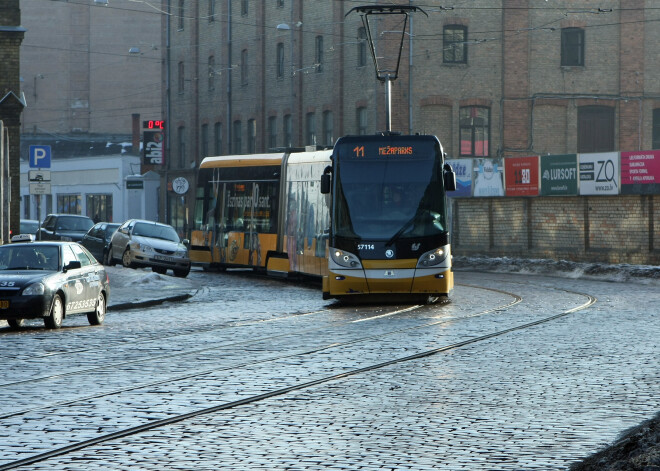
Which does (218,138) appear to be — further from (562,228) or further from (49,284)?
(49,284)

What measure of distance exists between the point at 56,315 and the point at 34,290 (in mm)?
665

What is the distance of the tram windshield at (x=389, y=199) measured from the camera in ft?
69.7

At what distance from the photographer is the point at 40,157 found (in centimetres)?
2941

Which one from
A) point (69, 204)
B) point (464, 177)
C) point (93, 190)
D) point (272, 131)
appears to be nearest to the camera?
point (464, 177)

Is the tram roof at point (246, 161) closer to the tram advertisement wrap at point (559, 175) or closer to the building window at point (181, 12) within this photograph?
the tram advertisement wrap at point (559, 175)

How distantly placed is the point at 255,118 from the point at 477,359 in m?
48.2

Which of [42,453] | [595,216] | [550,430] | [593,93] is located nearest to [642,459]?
[550,430]

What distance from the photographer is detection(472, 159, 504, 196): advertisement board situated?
137 ft

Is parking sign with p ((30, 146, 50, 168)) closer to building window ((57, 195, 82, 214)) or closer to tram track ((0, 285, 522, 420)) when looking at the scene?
tram track ((0, 285, 522, 420))

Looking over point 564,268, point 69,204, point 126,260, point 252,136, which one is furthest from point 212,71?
point 564,268

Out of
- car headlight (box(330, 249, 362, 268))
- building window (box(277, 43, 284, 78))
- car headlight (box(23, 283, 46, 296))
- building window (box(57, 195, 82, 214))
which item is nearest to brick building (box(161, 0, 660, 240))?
building window (box(277, 43, 284, 78))

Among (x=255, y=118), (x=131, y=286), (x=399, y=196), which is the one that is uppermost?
(x=255, y=118)

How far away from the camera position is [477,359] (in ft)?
43.4

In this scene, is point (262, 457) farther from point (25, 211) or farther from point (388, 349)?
point (25, 211)
